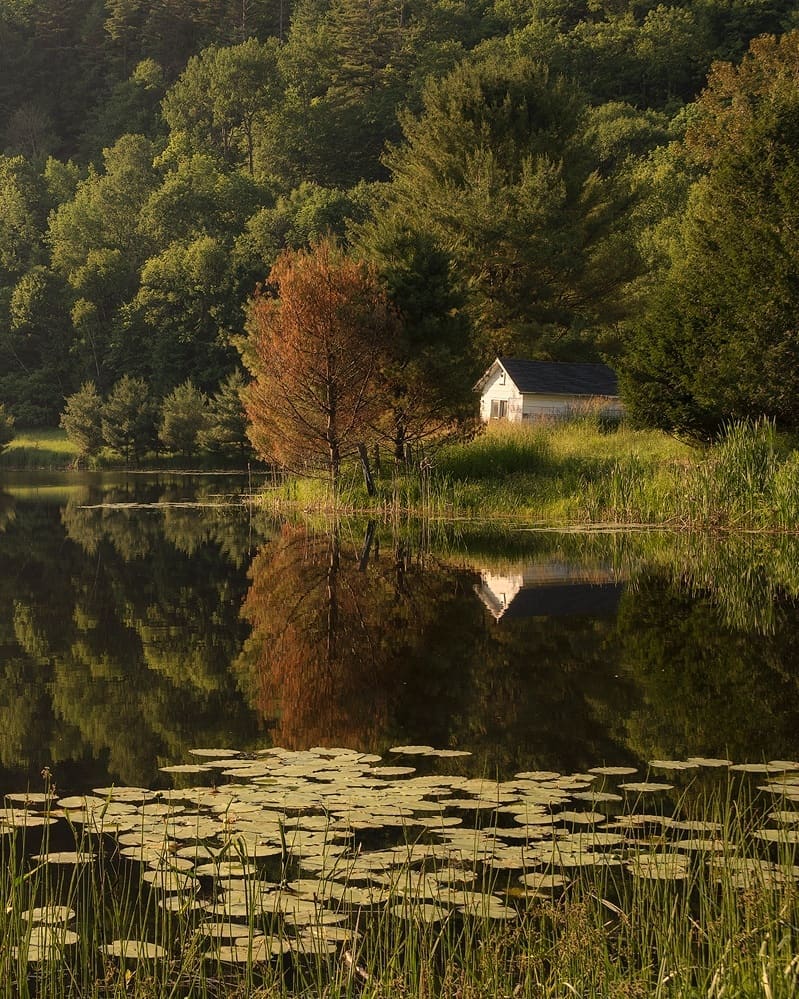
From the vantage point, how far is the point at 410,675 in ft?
41.3

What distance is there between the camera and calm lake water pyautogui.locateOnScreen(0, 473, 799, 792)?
9953mm

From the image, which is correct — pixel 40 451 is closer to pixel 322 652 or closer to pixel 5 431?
pixel 5 431

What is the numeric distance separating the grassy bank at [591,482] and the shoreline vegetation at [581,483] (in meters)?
0.03

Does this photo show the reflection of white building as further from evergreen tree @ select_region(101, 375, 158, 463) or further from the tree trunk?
evergreen tree @ select_region(101, 375, 158, 463)

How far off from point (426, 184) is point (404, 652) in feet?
172

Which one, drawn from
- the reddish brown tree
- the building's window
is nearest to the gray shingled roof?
the building's window

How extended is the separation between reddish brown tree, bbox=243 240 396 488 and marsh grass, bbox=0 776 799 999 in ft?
99.1

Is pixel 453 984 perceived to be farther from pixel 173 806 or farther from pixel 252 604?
pixel 252 604

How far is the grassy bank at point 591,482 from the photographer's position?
2780 centimetres

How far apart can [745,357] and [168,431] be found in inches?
2164

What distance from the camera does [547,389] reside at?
5341 cm

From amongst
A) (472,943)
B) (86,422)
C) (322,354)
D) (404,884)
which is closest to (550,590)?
(404,884)

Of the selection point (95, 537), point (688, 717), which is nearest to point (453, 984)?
point (688, 717)

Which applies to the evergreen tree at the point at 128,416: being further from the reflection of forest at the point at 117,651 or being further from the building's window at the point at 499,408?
the reflection of forest at the point at 117,651
